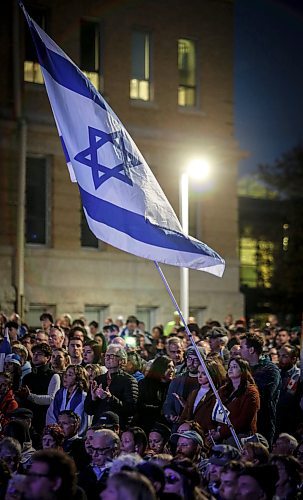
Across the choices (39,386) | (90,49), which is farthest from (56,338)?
(90,49)

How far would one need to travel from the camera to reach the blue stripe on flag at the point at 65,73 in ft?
35.4

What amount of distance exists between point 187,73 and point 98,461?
22165 mm

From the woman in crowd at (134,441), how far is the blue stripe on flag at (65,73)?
3.35m

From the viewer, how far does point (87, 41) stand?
28.2 m

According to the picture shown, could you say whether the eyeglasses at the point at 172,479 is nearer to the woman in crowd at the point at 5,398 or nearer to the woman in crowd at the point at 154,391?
the woman in crowd at the point at 5,398

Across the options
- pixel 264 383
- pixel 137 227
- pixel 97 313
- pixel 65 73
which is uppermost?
pixel 65 73

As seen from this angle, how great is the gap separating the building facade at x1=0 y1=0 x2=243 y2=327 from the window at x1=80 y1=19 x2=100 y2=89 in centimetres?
3

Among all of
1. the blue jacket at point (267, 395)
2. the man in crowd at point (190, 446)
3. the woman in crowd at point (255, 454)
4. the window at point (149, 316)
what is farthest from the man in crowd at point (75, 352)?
the window at point (149, 316)

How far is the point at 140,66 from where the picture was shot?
2909cm

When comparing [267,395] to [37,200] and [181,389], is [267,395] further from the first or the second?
[37,200]

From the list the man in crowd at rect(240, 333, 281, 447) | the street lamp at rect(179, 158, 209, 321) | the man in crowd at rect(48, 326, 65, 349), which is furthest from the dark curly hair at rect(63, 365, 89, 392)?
the street lamp at rect(179, 158, 209, 321)

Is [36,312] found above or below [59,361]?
above

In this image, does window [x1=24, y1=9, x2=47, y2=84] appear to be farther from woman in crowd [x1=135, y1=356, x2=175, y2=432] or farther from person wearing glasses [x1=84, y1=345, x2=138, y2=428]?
person wearing glasses [x1=84, y1=345, x2=138, y2=428]

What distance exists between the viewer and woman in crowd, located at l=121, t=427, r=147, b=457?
31.4ft
